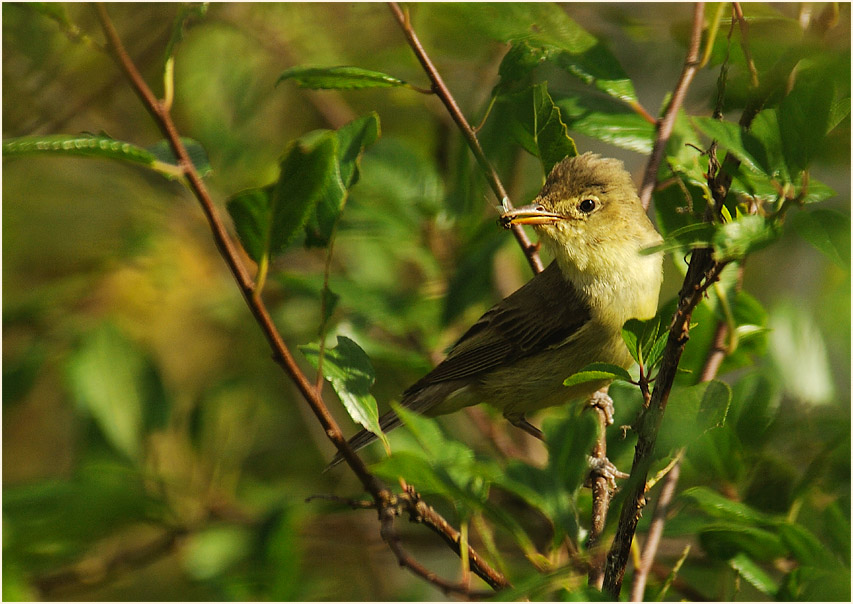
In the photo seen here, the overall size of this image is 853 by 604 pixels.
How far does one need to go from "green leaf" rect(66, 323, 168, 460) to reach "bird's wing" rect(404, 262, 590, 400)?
1066 millimetres

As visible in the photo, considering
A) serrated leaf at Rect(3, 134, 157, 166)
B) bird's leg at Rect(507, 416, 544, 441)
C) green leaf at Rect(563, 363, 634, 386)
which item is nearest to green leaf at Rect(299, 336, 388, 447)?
green leaf at Rect(563, 363, 634, 386)

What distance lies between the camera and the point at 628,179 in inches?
139

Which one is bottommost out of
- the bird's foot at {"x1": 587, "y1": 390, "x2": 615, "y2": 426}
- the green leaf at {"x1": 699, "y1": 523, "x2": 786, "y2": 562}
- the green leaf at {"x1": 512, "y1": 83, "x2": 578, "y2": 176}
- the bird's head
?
the bird's foot at {"x1": 587, "y1": 390, "x2": 615, "y2": 426}

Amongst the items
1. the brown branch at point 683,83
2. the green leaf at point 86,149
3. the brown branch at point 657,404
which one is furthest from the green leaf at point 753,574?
the green leaf at point 86,149

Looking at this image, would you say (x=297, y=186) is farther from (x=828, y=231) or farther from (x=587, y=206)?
(x=587, y=206)

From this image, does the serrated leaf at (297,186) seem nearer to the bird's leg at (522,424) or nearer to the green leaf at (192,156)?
the green leaf at (192,156)

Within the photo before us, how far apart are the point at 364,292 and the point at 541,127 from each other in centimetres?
117

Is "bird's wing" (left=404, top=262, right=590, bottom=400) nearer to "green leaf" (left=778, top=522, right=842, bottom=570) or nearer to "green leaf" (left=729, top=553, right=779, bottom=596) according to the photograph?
"green leaf" (left=729, top=553, right=779, bottom=596)

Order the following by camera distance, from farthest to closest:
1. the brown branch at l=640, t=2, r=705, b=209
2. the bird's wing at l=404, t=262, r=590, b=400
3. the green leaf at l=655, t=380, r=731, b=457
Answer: the bird's wing at l=404, t=262, r=590, b=400, the brown branch at l=640, t=2, r=705, b=209, the green leaf at l=655, t=380, r=731, b=457

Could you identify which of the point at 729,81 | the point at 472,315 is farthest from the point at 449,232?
the point at 729,81

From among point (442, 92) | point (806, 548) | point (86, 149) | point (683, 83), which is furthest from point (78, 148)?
point (806, 548)

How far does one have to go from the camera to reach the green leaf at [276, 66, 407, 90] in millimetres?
2330

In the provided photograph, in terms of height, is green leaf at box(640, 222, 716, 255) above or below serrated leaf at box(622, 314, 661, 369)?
above

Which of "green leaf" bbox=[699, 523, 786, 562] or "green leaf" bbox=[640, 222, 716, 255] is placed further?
"green leaf" bbox=[699, 523, 786, 562]
